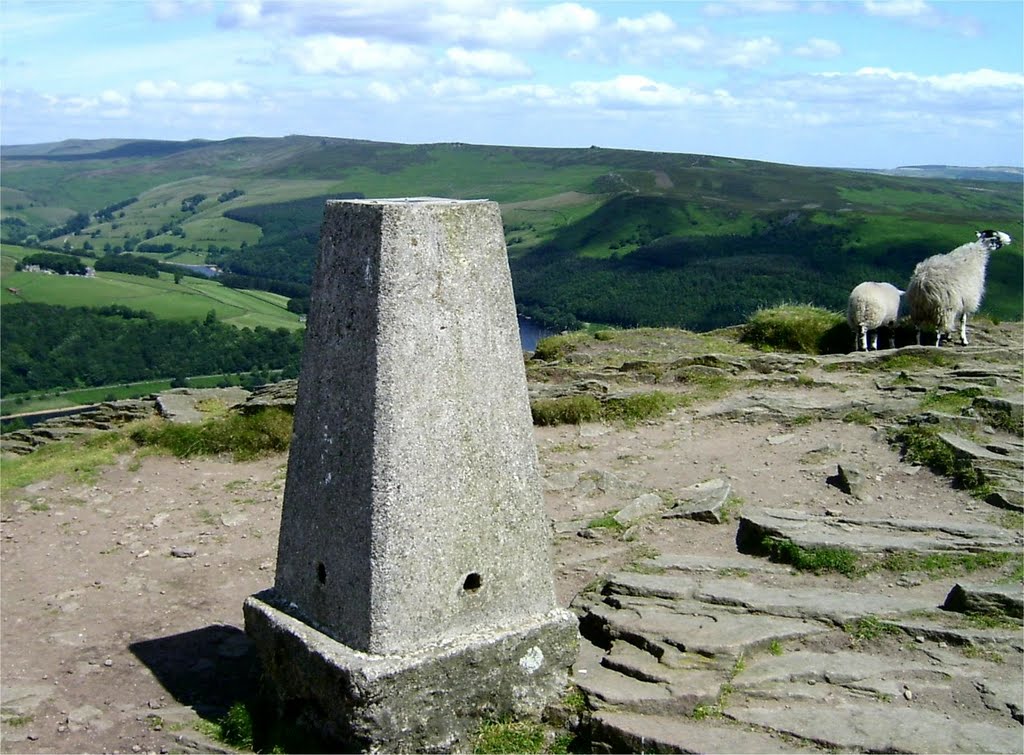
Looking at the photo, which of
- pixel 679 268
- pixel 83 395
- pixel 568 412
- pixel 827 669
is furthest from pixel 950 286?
pixel 679 268

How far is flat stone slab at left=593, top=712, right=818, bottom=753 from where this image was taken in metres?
6.18

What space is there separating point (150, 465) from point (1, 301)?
8248 cm

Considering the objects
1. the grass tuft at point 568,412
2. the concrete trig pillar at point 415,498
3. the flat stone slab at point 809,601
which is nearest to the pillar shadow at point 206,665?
the concrete trig pillar at point 415,498

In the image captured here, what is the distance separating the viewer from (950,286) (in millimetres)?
17719

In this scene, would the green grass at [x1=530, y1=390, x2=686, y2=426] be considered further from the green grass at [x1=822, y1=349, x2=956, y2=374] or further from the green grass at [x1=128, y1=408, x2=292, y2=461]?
the green grass at [x1=128, y1=408, x2=292, y2=461]

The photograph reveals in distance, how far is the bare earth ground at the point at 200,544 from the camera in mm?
8383

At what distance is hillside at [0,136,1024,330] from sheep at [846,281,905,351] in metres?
11.5

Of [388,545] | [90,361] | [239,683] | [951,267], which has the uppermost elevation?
[951,267]

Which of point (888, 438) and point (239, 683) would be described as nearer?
point (239, 683)

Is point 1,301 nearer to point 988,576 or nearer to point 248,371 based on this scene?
point 248,371

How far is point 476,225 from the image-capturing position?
7.02 metres

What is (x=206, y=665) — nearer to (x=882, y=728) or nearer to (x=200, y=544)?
(x=200, y=544)

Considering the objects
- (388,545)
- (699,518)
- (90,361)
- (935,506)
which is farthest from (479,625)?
(90,361)

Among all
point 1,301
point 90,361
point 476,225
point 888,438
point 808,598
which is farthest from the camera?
point 1,301
